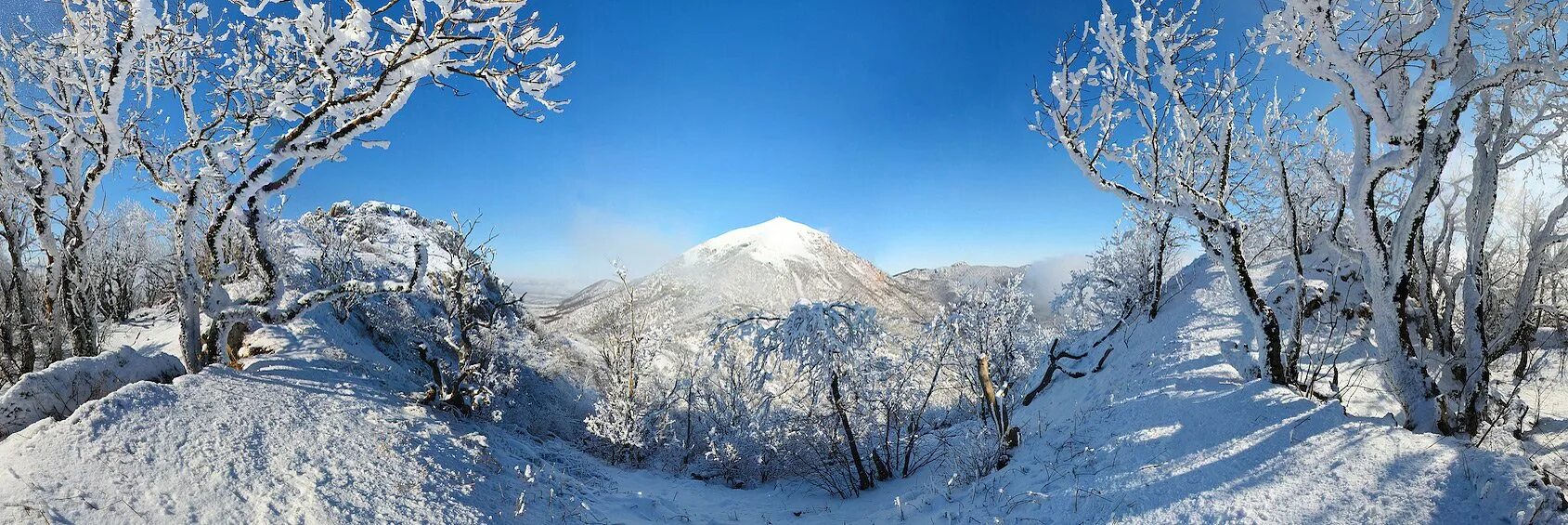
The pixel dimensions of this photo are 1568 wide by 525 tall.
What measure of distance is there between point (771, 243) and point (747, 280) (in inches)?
1170

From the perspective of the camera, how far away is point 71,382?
587 centimetres

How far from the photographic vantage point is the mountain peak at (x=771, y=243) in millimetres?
109938

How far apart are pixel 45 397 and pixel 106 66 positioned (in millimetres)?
5019

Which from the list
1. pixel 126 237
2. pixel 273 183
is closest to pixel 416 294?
pixel 126 237

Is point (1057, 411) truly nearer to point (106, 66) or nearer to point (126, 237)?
point (106, 66)

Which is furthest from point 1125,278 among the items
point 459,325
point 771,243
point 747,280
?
Result: point 771,243

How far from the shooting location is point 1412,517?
13.3ft

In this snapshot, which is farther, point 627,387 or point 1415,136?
point 627,387

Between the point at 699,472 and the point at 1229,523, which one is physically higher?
the point at 1229,523

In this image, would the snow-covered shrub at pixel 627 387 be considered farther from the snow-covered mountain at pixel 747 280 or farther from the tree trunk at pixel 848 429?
the tree trunk at pixel 848 429

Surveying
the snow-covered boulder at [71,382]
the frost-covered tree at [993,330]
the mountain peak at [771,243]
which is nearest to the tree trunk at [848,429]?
the frost-covered tree at [993,330]

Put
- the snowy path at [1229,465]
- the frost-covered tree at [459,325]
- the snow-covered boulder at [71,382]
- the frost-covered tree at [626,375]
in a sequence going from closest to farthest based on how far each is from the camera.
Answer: the snowy path at [1229,465] → the snow-covered boulder at [71,382] → the frost-covered tree at [459,325] → the frost-covered tree at [626,375]

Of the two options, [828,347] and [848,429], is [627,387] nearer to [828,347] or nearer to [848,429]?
[848,429]

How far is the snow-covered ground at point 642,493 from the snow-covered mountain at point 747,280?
14.2m
